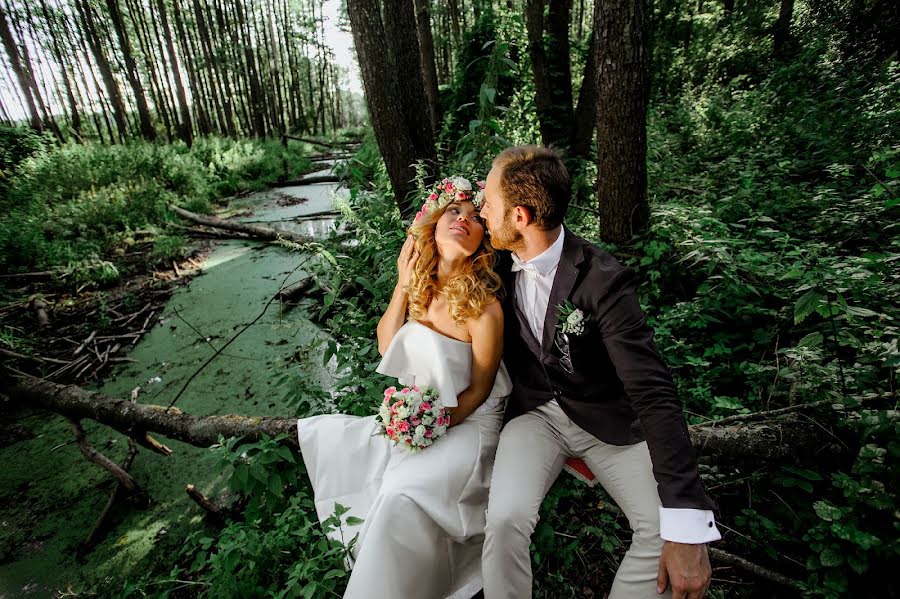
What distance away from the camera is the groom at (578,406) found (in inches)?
56.2

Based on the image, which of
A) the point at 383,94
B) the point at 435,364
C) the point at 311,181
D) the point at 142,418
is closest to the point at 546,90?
the point at 383,94

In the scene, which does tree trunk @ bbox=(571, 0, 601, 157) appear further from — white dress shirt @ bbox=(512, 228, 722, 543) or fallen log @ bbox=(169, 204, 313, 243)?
fallen log @ bbox=(169, 204, 313, 243)

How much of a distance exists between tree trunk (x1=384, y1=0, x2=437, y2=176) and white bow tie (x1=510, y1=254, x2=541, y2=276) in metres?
2.26

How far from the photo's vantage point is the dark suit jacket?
145 centimetres

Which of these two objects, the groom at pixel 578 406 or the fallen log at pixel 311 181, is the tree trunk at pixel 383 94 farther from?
the fallen log at pixel 311 181

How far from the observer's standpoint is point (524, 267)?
75.2 inches

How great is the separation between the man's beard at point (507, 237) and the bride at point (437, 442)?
15 cm

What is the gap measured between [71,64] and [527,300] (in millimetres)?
27502

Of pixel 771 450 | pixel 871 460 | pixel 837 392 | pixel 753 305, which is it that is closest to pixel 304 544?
pixel 771 450

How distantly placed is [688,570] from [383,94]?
154 inches

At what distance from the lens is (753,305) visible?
268cm

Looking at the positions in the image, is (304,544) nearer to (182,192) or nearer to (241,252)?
(241,252)

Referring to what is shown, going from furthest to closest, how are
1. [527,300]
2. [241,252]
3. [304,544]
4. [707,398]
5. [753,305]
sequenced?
1. [241,252]
2. [753,305]
3. [707,398]
4. [304,544]
5. [527,300]

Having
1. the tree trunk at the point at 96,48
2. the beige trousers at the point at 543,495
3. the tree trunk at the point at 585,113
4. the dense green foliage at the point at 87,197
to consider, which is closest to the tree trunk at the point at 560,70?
the tree trunk at the point at 585,113
